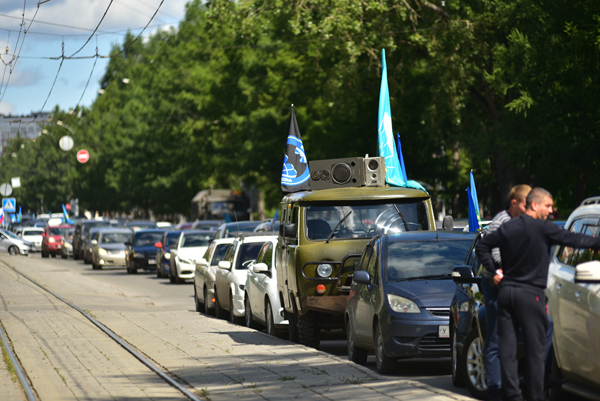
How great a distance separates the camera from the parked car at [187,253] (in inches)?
1244

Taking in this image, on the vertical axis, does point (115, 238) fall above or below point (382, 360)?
above

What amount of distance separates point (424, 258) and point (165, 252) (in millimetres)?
23370

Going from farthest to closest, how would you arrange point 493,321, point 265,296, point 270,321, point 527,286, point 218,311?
point 218,311, point 265,296, point 270,321, point 493,321, point 527,286

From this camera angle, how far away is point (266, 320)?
639 inches

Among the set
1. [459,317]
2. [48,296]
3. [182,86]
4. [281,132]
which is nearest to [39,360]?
[459,317]

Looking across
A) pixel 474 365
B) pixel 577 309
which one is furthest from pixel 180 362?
pixel 577 309

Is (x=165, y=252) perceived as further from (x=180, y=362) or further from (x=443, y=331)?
(x=443, y=331)

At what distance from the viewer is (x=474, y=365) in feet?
28.9

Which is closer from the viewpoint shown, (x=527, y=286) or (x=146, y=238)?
(x=527, y=286)

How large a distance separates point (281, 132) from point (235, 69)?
6206mm

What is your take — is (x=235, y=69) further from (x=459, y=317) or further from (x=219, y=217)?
(x=459, y=317)

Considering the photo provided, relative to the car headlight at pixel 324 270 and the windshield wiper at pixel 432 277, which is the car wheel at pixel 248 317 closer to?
the car headlight at pixel 324 270

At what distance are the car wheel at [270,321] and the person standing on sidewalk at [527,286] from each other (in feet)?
27.5

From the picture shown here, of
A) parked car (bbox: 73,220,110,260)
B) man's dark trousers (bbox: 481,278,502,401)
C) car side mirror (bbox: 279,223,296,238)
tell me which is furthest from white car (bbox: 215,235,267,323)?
parked car (bbox: 73,220,110,260)
